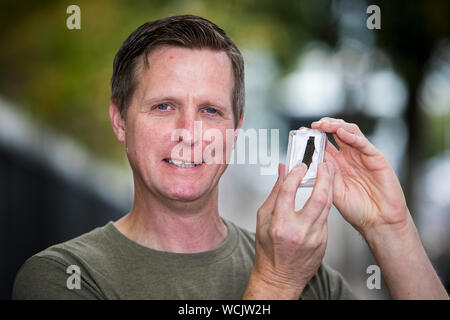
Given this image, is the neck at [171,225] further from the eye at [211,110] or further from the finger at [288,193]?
the finger at [288,193]

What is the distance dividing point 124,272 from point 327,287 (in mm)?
1047

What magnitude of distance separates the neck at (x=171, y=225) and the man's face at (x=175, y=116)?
9 cm

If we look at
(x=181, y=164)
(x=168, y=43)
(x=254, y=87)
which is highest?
(x=254, y=87)

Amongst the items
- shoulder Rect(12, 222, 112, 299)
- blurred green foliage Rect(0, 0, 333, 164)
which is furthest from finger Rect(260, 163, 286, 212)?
blurred green foliage Rect(0, 0, 333, 164)

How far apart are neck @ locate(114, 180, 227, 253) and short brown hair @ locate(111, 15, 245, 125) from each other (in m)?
0.45

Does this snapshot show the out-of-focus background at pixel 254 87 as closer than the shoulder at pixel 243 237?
No

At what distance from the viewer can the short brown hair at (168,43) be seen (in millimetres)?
2443

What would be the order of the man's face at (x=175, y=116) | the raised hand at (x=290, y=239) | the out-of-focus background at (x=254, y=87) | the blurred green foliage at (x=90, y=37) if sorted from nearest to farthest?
the raised hand at (x=290, y=239), the man's face at (x=175, y=116), the out-of-focus background at (x=254, y=87), the blurred green foliage at (x=90, y=37)

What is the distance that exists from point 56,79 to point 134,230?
7.19 m

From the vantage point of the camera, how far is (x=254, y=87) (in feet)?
32.6

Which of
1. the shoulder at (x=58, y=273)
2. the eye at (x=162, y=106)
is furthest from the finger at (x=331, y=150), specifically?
the shoulder at (x=58, y=273)

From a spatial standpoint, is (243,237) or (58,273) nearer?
(58,273)

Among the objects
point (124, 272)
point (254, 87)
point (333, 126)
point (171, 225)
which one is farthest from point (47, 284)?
point (254, 87)

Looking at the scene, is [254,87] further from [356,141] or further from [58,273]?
[58,273]
